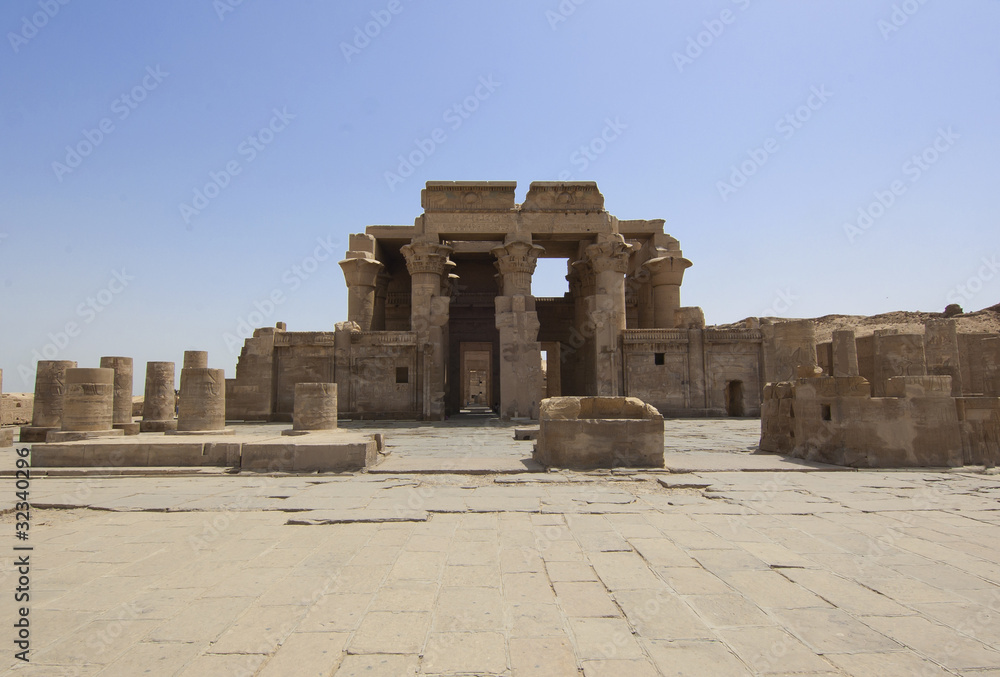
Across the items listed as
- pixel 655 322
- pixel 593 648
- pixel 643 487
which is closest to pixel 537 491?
pixel 643 487

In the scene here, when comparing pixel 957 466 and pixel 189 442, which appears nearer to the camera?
pixel 957 466

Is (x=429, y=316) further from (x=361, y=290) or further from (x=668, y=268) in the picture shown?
(x=668, y=268)

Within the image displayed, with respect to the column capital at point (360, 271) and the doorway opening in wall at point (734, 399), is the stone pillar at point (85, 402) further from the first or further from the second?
the doorway opening in wall at point (734, 399)

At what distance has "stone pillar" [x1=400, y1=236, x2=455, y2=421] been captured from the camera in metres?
18.6

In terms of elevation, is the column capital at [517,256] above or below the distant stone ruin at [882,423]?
above

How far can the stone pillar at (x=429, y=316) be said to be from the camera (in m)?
18.6

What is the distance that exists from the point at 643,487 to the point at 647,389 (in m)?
13.1

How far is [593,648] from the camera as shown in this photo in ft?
8.38

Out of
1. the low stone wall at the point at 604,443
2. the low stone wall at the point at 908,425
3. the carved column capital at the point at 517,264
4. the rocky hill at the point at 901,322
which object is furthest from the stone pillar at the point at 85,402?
the rocky hill at the point at 901,322

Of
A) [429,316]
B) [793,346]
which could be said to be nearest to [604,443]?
[793,346]

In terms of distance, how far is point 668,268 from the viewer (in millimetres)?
22125

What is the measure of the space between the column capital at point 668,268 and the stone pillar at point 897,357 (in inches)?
322

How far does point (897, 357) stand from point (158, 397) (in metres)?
18.3

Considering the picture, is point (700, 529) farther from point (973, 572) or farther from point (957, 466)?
point (957, 466)
